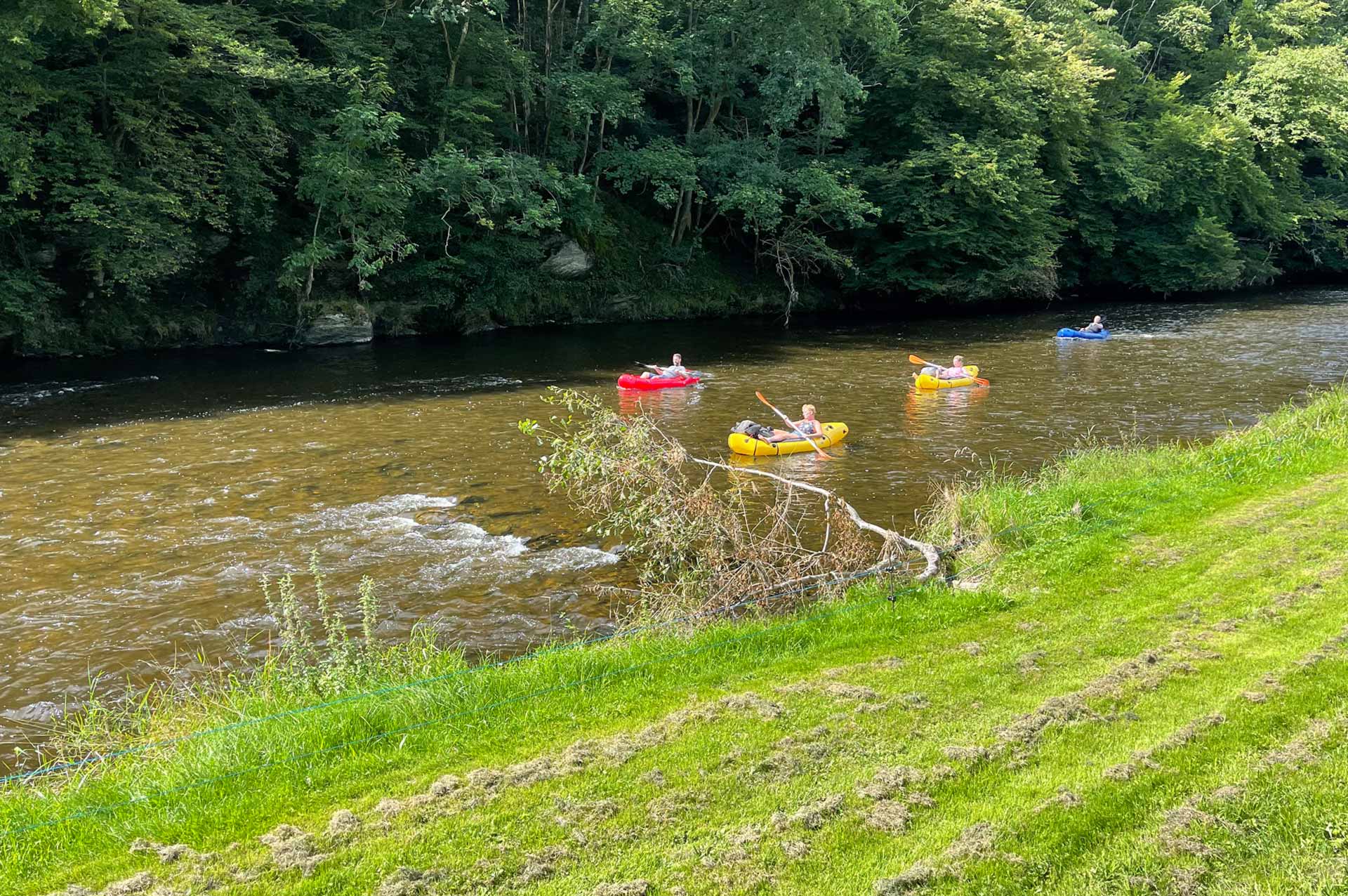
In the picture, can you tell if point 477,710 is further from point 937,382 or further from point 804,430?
point 937,382

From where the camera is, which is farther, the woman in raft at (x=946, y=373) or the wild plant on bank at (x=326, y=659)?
the woman in raft at (x=946, y=373)

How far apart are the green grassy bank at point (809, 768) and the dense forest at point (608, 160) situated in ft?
61.8

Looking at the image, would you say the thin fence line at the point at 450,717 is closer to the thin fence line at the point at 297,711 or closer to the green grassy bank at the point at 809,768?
the green grassy bank at the point at 809,768

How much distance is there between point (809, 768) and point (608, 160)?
2749 cm

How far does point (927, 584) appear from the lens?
7492 millimetres

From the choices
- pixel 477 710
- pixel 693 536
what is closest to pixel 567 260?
pixel 693 536

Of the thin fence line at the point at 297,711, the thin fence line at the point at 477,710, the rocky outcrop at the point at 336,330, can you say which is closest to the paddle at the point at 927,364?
the thin fence line at the point at 477,710

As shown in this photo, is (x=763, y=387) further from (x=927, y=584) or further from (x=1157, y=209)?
(x=1157, y=209)

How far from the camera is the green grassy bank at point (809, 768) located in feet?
13.1

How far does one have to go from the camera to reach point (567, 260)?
3114cm

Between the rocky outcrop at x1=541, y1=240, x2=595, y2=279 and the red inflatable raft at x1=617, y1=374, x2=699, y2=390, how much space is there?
11.8m

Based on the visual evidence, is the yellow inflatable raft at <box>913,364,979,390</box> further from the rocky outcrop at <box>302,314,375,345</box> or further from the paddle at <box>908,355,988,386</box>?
the rocky outcrop at <box>302,314,375,345</box>

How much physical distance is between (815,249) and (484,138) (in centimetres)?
1193

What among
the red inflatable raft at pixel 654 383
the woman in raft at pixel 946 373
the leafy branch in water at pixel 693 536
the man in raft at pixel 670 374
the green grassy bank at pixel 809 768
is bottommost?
the green grassy bank at pixel 809 768
